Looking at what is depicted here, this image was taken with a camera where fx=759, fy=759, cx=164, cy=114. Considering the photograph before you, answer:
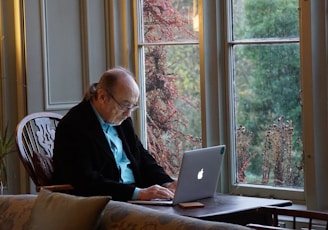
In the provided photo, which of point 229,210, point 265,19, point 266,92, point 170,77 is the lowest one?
point 229,210

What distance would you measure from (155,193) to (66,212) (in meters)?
1.04

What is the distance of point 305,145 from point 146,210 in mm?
1686

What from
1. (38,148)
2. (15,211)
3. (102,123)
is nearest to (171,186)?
(102,123)

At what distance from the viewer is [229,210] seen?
3398 millimetres

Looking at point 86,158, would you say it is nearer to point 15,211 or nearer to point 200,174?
point 200,174

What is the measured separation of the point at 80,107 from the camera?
4094 millimetres

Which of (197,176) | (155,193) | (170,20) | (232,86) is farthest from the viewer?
(170,20)

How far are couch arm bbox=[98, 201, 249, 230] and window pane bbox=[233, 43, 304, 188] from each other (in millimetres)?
1828

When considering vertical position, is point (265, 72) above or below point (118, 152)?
above

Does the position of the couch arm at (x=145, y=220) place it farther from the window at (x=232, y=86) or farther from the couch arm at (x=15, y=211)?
the window at (x=232, y=86)

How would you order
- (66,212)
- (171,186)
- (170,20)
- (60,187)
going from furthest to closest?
Result: (170,20) < (171,186) < (60,187) < (66,212)

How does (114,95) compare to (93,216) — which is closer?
(93,216)

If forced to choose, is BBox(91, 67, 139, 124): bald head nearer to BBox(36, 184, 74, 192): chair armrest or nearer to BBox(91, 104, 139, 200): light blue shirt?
BBox(91, 104, 139, 200): light blue shirt

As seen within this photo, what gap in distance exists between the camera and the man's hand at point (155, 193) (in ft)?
12.3
